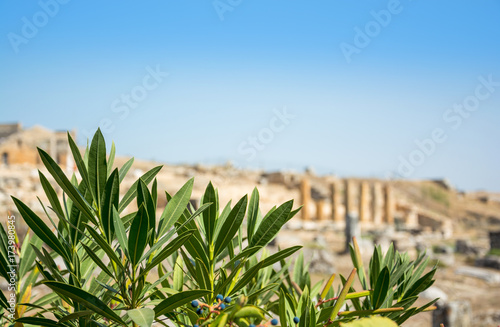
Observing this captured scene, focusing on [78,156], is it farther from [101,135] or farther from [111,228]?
[111,228]

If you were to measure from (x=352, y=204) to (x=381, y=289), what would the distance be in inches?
1144

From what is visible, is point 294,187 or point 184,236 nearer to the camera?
point 184,236

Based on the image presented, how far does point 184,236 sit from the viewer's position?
2.84ft

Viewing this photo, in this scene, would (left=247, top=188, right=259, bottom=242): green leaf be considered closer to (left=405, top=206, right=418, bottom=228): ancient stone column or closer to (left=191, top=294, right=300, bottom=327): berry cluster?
(left=191, top=294, right=300, bottom=327): berry cluster

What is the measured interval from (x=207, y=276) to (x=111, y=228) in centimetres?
28

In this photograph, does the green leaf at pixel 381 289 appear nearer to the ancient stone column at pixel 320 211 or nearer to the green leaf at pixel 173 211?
the green leaf at pixel 173 211


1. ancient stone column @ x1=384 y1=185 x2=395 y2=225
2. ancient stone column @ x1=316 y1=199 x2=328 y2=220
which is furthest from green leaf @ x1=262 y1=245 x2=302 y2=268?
ancient stone column @ x1=384 y1=185 x2=395 y2=225

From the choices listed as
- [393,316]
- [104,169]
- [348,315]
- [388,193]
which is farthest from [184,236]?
[388,193]

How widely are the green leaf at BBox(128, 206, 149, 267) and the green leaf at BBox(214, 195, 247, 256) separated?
0.69ft

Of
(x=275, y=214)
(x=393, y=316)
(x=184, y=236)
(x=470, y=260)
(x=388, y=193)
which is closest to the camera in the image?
(x=184, y=236)

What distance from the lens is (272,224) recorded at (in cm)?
105

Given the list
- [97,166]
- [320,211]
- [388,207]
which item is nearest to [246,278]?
[97,166]

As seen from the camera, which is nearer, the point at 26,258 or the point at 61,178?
the point at 61,178

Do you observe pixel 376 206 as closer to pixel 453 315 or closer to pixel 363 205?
pixel 363 205
